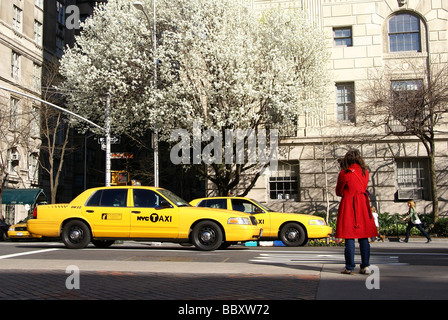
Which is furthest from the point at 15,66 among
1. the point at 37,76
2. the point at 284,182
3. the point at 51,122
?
the point at 284,182

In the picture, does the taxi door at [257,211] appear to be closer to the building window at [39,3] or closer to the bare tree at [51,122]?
the bare tree at [51,122]

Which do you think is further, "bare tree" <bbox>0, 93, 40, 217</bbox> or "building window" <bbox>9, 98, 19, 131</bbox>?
"building window" <bbox>9, 98, 19, 131</bbox>

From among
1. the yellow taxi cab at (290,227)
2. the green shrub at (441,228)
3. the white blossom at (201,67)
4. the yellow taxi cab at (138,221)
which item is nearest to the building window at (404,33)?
the white blossom at (201,67)

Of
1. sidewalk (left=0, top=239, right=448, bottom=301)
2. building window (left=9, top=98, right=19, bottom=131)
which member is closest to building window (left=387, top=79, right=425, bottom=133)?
sidewalk (left=0, top=239, right=448, bottom=301)

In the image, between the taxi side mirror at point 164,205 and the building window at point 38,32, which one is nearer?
the taxi side mirror at point 164,205

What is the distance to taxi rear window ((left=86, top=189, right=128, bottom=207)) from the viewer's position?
12.9 metres

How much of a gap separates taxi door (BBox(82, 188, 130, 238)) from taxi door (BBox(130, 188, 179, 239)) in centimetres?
24

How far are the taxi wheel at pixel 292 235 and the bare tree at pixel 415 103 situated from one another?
8772 millimetres

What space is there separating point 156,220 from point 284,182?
15.3 metres

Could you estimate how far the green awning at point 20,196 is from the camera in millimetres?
33594

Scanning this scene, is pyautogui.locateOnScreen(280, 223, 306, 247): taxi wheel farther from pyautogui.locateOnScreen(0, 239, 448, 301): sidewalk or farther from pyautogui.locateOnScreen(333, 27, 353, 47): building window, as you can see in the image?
pyautogui.locateOnScreen(333, 27, 353, 47): building window

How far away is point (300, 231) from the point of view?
50.9 ft

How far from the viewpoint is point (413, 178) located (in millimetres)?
25875
